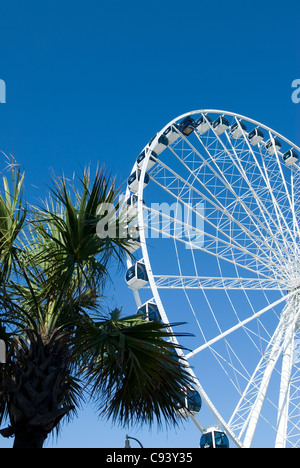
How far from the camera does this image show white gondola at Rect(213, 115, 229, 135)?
23.5 meters

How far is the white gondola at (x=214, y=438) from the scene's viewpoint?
1377 cm

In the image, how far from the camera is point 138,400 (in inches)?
251

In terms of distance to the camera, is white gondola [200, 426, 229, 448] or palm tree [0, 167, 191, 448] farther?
white gondola [200, 426, 229, 448]

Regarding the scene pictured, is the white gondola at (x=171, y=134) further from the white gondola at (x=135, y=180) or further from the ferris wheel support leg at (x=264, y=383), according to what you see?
the ferris wheel support leg at (x=264, y=383)

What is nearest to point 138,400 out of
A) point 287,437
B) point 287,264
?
point 287,437

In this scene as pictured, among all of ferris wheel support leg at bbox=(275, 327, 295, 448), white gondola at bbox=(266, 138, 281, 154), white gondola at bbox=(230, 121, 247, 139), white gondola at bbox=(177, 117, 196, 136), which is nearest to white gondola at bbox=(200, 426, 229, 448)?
ferris wheel support leg at bbox=(275, 327, 295, 448)

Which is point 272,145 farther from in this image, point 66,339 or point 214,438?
point 66,339

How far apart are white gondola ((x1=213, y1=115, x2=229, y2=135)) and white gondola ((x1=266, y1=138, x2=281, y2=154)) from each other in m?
3.45

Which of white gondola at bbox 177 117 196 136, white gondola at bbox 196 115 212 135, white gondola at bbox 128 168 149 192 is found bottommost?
white gondola at bbox 128 168 149 192

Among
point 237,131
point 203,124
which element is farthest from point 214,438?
point 237,131

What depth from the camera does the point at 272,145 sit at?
26016 mm

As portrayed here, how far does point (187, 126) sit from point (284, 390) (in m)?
10.9

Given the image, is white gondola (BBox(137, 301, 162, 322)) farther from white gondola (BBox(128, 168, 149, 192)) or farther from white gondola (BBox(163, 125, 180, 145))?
white gondola (BBox(163, 125, 180, 145))

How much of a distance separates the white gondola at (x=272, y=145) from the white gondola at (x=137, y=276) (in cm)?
1275
